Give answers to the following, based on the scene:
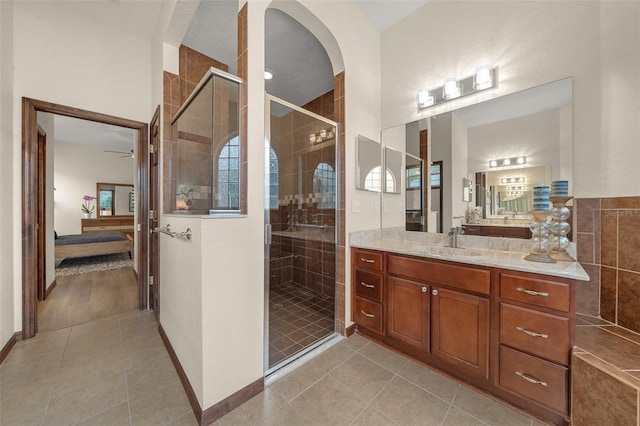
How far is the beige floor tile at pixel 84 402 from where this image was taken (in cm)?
136

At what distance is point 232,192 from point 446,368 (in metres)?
1.95

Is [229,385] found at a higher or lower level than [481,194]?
lower

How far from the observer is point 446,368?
171 centimetres

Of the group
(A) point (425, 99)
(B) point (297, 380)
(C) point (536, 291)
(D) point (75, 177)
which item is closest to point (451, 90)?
(A) point (425, 99)

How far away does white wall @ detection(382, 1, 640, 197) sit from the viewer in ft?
4.75

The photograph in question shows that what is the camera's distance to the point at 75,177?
6594 millimetres

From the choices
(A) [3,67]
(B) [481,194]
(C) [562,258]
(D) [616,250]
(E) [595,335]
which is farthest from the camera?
(B) [481,194]

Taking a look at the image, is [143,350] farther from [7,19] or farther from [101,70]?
[7,19]

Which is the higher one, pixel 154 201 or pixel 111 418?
pixel 154 201

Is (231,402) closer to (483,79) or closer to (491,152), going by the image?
(491,152)

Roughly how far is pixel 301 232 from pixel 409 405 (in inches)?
74.5

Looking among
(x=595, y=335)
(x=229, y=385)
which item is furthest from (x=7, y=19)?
(x=595, y=335)

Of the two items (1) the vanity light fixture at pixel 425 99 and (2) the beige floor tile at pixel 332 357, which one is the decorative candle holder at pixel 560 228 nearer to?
(1) the vanity light fixture at pixel 425 99

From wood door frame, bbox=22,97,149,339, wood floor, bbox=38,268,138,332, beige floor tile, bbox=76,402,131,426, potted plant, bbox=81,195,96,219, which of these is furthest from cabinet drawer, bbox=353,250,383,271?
potted plant, bbox=81,195,96,219
